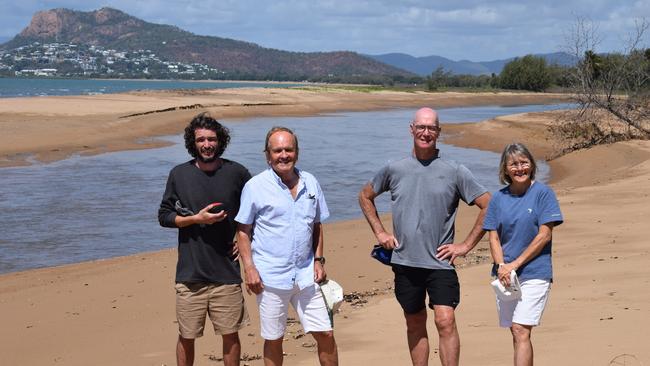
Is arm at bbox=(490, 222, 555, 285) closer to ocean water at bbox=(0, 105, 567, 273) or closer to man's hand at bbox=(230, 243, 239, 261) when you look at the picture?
man's hand at bbox=(230, 243, 239, 261)

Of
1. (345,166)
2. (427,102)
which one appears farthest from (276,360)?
(427,102)

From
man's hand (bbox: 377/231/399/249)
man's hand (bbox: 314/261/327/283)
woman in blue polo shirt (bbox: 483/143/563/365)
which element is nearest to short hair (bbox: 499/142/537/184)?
woman in blue polo shirt (bbox: 483/143/563/365)

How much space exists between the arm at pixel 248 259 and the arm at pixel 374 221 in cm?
81

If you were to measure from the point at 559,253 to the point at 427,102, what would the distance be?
6861 centimetres

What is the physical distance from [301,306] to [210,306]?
0.56 metres

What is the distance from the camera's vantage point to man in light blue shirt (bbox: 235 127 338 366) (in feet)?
16.6

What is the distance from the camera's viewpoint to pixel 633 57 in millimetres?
25812

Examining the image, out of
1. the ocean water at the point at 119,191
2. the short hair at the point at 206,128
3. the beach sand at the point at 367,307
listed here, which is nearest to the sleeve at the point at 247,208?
the short hair at the point at 206,128

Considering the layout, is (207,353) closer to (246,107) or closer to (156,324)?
(156,324)

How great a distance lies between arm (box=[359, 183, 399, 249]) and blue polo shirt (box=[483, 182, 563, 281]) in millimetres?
623

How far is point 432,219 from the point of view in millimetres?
5289

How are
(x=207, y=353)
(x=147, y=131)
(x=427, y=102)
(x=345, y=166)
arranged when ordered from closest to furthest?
(x=207, y=353) → (x=345, y=166) → (x=147, y=131) → (x=427, y=102)

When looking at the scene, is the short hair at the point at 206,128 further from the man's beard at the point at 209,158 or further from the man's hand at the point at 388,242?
the man's hand at the point at 388,242

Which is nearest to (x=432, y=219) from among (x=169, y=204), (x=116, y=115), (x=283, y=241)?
(x=283, y=241)
